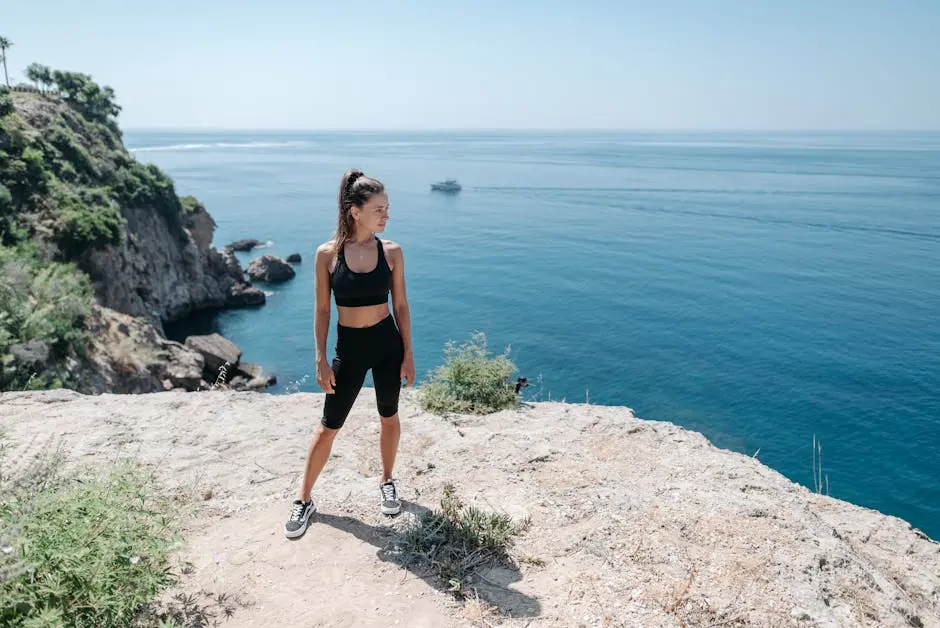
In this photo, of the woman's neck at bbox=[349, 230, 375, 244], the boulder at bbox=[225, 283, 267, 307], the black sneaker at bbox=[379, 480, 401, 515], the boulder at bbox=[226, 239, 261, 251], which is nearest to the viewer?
the woman's neck at bbox=[349, 230, 375, 244]

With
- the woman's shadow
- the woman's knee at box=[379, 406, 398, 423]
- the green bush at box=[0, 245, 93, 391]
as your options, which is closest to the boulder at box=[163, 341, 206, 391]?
the green bush at box=[0, 245, 93, 391]

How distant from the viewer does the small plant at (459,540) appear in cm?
404

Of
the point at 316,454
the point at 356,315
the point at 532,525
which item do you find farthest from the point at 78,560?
the point at 532,525

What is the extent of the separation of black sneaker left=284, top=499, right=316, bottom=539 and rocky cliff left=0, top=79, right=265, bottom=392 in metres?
6.95

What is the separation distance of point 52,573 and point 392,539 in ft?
7.10

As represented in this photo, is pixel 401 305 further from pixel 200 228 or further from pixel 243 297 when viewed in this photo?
pixel 200 228

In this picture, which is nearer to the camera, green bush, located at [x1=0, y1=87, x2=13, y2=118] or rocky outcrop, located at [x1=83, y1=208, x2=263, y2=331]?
rocky outcrop, located at [x1=83, y1=208, x2=263, y2=331]

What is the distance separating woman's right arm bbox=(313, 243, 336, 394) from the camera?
424 centimetres

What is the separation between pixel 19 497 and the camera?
3473 mm

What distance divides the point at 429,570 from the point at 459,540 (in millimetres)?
349

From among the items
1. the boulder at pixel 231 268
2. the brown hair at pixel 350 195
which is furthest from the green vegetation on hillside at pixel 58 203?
the brown hair at pixel 350 195

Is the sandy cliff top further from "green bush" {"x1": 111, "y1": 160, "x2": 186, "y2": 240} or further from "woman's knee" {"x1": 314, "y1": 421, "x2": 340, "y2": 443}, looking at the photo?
"green bush" {"x1": 111, "y1": 160, "x2": 186, "y2": 240}

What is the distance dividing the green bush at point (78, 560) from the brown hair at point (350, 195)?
2097 millimetres

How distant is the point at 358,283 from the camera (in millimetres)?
4230
